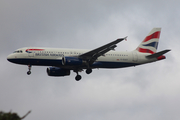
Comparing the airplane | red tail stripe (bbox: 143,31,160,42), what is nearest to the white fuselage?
the airplane

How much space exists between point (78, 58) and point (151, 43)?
16.3 m

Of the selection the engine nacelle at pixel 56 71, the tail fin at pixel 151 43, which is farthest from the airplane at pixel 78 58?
the tail fin at pixel 151 43

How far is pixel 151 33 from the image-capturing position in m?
58.4

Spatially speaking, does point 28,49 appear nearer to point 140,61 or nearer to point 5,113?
point 140,61

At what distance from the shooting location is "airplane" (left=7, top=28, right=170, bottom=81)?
155 ft

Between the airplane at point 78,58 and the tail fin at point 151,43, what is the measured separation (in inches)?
15.8

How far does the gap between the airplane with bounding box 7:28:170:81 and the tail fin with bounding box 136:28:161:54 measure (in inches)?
15.8

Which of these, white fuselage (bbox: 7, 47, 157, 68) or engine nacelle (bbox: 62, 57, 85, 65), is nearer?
engine nacelle (bbox: 62, 57, 85, 65)

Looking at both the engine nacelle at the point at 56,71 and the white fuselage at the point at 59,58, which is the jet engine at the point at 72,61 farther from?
the engine nacelle at the point at 56,71

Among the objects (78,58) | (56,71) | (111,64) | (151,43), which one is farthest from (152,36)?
(56,71)

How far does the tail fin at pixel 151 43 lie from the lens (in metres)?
55.7

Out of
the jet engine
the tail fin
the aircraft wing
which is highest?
the tail fin

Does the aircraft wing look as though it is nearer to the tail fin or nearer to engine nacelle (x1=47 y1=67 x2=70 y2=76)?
engine nacelle (x1=47 y1=67 x2=70 y2=76)

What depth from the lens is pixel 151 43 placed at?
2244 inches
